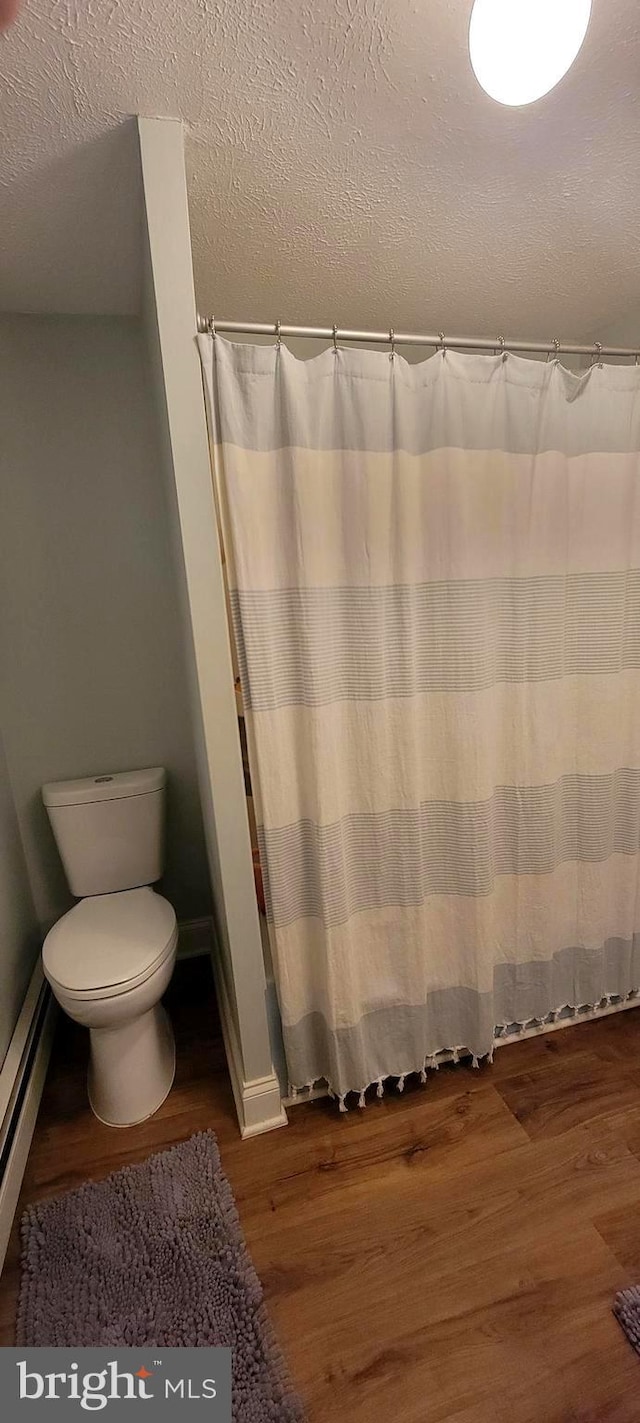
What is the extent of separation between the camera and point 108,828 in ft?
6.05

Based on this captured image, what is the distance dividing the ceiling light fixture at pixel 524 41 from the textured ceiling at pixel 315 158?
0.14 meters

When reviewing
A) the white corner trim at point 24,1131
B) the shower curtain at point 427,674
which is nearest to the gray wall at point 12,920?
the white corner trim at point 24,1131

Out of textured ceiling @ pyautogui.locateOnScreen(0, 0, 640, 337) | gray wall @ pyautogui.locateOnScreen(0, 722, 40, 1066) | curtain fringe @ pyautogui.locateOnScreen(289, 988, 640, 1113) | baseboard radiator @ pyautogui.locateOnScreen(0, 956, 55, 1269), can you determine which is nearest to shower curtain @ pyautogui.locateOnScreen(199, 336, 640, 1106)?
curtain fringe @ pyautogui.locateOnScreen(289, 988, 640, 1113)

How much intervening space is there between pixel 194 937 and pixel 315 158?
2.28m

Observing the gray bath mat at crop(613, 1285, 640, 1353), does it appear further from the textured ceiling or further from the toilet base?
the textured ceiling

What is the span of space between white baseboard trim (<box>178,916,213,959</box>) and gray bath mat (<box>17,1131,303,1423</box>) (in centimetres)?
81

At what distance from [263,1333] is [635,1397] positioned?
65 centimetres

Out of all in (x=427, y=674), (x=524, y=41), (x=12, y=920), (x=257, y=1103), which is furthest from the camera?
(x=12, y=920)

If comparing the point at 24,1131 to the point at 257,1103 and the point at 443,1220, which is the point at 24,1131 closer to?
→ the point at 257,1103

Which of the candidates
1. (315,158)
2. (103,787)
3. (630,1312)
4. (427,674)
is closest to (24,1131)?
(103,787)

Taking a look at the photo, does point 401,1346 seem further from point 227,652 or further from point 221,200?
point 221,200

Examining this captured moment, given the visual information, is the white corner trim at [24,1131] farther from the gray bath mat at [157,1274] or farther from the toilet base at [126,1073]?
→ the toilet base at [126,1073]

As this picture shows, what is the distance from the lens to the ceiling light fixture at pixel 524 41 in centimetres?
77

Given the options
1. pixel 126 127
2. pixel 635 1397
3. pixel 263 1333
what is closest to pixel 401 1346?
pixel 263 1333
